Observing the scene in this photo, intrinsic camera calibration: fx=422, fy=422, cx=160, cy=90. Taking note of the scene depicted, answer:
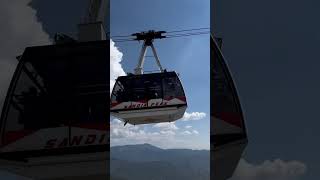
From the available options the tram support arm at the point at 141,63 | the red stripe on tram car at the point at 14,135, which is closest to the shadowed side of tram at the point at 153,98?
the tram support arm at the point at 141,63

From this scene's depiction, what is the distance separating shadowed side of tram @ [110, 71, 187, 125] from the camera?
282 cm

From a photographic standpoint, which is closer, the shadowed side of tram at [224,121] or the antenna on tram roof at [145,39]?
the shadowed side of tram at [224,121]

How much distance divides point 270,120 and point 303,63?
1.03 ft

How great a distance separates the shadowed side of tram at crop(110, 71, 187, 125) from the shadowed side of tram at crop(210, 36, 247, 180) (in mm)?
857

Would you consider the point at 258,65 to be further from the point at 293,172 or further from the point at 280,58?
the point at 293,172

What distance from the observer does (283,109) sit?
6.47 feet

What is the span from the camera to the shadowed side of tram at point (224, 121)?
1933 mm

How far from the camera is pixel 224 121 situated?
1962mm

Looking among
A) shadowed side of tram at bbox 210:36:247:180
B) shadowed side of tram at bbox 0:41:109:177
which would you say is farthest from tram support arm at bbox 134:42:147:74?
shadowed side of tram at bbox 210:36:247:180

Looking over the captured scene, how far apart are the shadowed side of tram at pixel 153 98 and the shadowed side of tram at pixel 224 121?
86 centimetres

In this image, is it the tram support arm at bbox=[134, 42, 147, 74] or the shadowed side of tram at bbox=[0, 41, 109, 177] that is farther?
the tram support arm at bbox=[134, 42, 147, 74]

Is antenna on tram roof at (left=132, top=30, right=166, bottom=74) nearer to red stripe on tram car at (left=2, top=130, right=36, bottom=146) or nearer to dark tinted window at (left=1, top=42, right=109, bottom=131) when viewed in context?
dark tinted window at (left=1, top=42, right=109, bottom=131)

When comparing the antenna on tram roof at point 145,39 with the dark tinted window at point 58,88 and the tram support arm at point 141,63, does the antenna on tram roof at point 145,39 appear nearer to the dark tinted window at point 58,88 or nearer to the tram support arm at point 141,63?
the tram support arm at point 141,63

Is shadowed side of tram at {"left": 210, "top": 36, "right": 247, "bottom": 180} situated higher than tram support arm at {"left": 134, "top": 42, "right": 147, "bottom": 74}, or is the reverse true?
tram support arm at {"left": 134, "top": 42, "right": 147, "bottom": 74}
